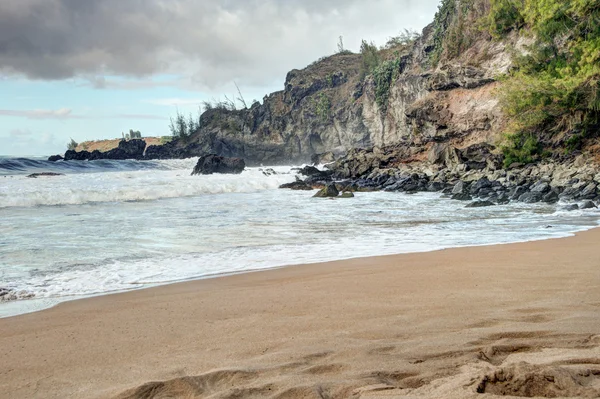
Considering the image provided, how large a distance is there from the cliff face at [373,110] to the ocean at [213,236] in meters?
15.2

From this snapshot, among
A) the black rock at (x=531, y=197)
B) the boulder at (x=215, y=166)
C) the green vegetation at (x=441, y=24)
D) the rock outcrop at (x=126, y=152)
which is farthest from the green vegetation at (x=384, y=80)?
the rock outcrop at (x=126, y=152)

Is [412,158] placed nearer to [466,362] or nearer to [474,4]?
[474,4]

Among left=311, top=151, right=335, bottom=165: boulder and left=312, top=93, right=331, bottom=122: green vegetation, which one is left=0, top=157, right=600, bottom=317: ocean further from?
left=312, top=93, right=331, bottom=122: green vegetation

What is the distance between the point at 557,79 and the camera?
2206 cm

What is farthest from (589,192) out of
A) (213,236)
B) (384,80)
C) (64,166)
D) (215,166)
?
(64,166)

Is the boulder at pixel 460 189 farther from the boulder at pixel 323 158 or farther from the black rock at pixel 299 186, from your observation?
the boulder at pixel 323 158

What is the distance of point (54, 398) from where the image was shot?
100 inches

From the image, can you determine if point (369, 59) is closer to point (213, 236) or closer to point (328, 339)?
point (213, 236)

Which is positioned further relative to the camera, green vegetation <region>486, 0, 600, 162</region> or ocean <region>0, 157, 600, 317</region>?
green vegetation <region>486, 0, 600, 162</region>

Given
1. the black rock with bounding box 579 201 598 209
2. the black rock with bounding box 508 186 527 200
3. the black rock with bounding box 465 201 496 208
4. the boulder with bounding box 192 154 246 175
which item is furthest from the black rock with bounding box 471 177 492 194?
the boulder with bounding box 192 154 246 175

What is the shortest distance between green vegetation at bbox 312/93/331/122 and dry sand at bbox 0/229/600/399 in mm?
66582

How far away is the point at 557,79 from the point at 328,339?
23085mm

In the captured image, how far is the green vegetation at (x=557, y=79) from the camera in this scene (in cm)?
2173

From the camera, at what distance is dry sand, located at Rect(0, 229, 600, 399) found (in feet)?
7.97
